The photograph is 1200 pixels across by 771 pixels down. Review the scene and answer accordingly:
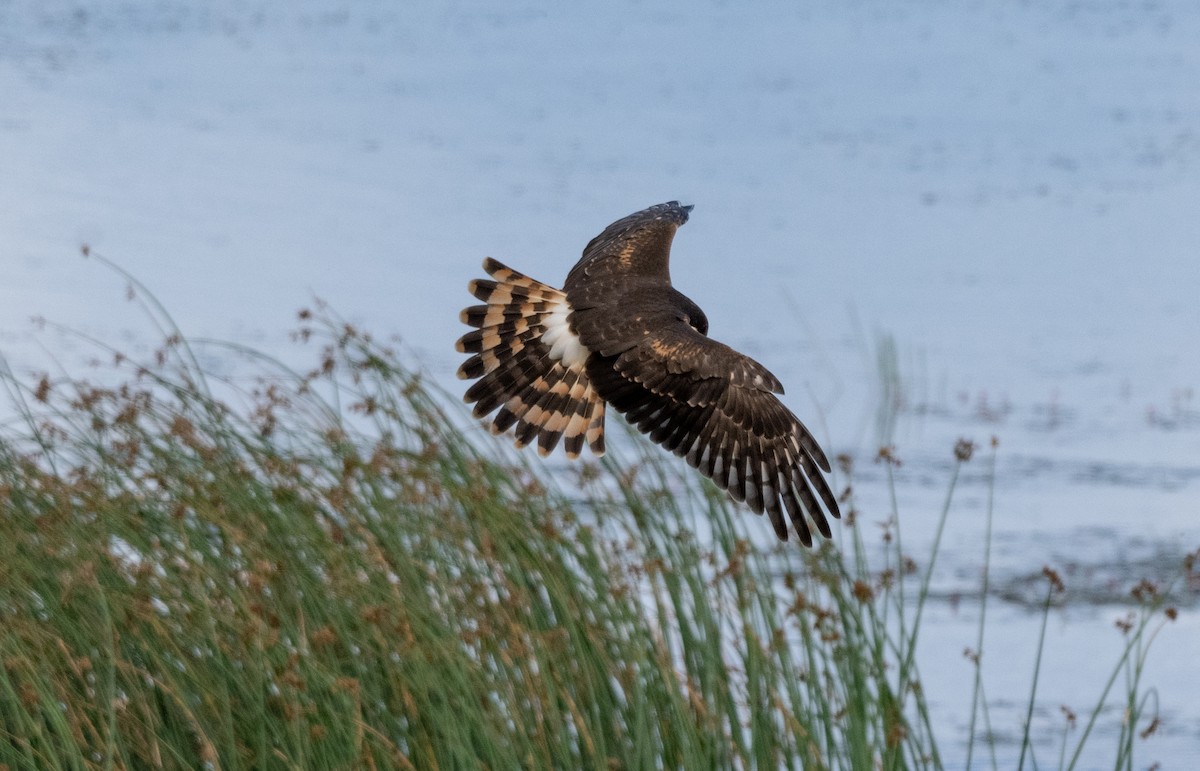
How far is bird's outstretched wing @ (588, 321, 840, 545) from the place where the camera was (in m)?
4.34

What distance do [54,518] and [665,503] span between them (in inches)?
65.4

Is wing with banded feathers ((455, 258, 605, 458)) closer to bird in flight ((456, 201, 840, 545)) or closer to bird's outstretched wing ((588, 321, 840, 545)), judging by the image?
bird in flight ((456, 201, 840, 545))

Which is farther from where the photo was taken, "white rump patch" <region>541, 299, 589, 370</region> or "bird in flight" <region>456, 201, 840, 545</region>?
"white rump patch" <region>541, 299, 589, 370</region>

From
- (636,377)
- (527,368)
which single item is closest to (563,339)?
(527,368)

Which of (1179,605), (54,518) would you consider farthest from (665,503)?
(1179,605)

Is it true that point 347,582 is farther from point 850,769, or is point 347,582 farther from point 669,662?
point 850,769

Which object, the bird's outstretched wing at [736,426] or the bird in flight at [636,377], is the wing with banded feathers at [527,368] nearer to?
the bird in flight at [636,377]

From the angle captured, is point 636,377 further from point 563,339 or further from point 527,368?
point 527,368

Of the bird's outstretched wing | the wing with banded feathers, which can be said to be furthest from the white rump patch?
the bird's outstretched wing

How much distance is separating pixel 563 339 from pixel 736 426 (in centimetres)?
66

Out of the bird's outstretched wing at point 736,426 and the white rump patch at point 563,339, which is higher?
the white rump patch at point 563,339

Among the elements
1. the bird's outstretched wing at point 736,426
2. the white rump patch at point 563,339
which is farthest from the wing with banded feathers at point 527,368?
the bird's outstretched wing at point 736,426

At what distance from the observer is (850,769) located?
4.40 metres

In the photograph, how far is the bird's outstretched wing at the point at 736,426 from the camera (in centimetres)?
434
